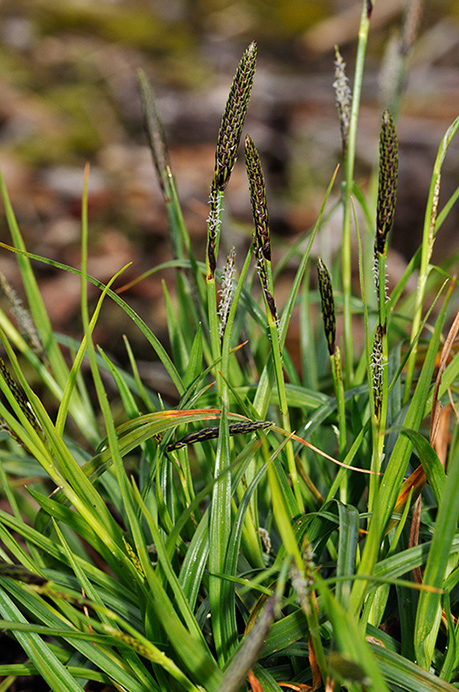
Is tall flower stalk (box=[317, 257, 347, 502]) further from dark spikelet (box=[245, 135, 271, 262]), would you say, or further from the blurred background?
the blurred background

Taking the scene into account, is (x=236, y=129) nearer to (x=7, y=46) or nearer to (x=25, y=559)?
(x=25, y=559)

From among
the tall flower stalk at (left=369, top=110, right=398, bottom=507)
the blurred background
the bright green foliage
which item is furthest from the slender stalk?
the blurred background

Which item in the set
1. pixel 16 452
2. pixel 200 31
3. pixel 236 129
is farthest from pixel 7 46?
pixel 236 129

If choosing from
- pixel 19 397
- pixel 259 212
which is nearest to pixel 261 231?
pixel 259 212

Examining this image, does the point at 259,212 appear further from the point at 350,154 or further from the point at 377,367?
the point at 350,154

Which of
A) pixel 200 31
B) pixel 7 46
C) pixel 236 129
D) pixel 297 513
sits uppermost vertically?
pixel 200 31

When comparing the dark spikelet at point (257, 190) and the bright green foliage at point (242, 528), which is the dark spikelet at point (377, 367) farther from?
the dark spikelet at point (257, 190)

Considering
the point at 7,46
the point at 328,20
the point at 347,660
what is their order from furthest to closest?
1. the point at 328,20
2. the point at 7,46
3. the point at 347,660
